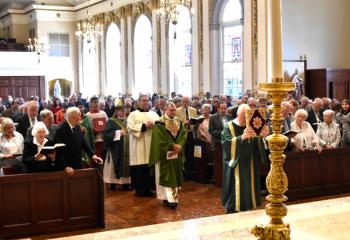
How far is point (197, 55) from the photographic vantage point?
59.8 ft

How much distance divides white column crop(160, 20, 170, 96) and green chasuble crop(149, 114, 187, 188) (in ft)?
39.4

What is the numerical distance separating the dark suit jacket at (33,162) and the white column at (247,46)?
9.60 meters

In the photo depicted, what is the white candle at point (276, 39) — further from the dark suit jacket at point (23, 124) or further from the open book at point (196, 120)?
the open book at point (196, 120)

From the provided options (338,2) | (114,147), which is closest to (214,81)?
(338,2)

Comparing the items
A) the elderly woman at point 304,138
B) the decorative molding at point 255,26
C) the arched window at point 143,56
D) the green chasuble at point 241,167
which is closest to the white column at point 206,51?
the decorative molding at point 255,26

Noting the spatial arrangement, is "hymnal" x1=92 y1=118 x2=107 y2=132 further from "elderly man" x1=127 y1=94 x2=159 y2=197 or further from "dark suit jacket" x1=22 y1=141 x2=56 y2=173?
"dark suit jacket" x1=22 y1=141 x2=56 y2=173

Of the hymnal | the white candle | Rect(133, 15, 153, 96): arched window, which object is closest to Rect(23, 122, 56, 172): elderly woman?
the hymnal

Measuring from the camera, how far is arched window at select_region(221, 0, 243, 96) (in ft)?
55.7

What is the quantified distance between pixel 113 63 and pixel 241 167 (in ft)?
65.5

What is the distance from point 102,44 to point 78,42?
3435 mm

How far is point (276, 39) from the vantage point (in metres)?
2.33

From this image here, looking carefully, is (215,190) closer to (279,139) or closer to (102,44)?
(279,139)

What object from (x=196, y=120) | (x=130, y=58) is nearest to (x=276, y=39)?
(x=196, y=120)

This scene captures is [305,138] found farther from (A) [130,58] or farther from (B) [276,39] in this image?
(A) [130,58]
